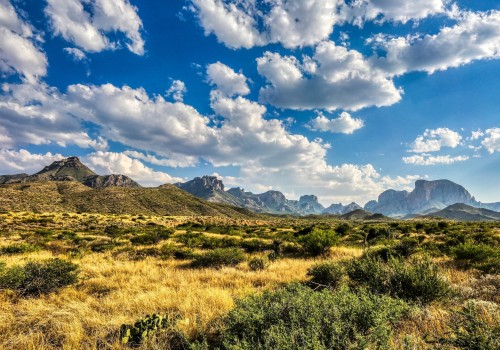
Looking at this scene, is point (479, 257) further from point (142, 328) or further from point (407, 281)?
point (142, 328)

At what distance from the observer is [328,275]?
321 inches

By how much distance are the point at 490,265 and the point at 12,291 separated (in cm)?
1571

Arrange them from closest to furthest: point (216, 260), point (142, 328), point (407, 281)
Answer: point (142, 328) → point (407, 281) → point (216, 260)

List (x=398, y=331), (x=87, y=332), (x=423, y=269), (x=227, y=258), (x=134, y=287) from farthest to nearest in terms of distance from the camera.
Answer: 1. (x=227, y=258)
2. (x=134, y=287)
3. (x=423, y=269)
4. (x=87, y=332)
5. (x=398, y=331)

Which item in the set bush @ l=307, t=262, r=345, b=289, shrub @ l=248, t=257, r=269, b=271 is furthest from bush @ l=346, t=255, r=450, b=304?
shrub @ l=248, t=257, r=269, b=271

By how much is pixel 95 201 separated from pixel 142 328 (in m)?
113

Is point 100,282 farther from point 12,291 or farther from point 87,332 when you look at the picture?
point 87,332

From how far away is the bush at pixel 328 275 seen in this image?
798 cm

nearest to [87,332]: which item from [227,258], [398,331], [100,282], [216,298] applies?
[216,298]

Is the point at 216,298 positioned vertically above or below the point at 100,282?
above

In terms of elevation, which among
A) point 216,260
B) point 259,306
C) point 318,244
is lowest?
point 216,260

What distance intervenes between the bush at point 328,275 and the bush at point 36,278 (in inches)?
333

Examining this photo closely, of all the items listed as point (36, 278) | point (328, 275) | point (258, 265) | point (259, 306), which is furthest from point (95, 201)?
point (259, 306)

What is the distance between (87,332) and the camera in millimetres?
5082
